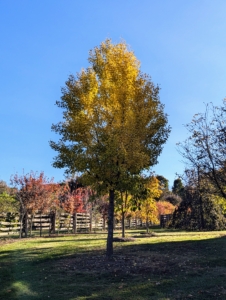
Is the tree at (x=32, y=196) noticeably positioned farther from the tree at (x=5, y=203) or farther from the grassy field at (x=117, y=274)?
the grassy field at (x=117, y=274)

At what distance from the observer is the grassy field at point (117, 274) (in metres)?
6.10

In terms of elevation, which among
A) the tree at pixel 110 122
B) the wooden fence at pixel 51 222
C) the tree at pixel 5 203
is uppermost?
the tree at pixel 110 122

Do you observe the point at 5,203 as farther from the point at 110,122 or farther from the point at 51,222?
the point at 110,122

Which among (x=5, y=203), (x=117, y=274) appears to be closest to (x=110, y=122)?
(x=117, y=274)

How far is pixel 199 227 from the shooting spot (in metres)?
26.0

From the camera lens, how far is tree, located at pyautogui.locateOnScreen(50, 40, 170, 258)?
9.29 m

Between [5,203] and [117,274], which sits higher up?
[5,203]

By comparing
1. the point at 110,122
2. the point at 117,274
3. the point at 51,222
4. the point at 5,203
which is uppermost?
the point at 110,122

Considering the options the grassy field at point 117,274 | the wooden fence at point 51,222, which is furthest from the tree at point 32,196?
the grassy field at point 117,274

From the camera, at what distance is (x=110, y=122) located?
9.84 m

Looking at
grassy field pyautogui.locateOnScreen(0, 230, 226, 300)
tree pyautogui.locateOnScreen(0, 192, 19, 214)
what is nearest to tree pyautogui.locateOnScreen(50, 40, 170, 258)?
grassy field pyautogui.locateOnScreen(0, 230, 226, 300)

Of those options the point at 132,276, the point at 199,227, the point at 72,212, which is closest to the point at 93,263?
the point at 132,276

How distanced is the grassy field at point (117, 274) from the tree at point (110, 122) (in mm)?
1234

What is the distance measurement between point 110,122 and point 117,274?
4.53 m
